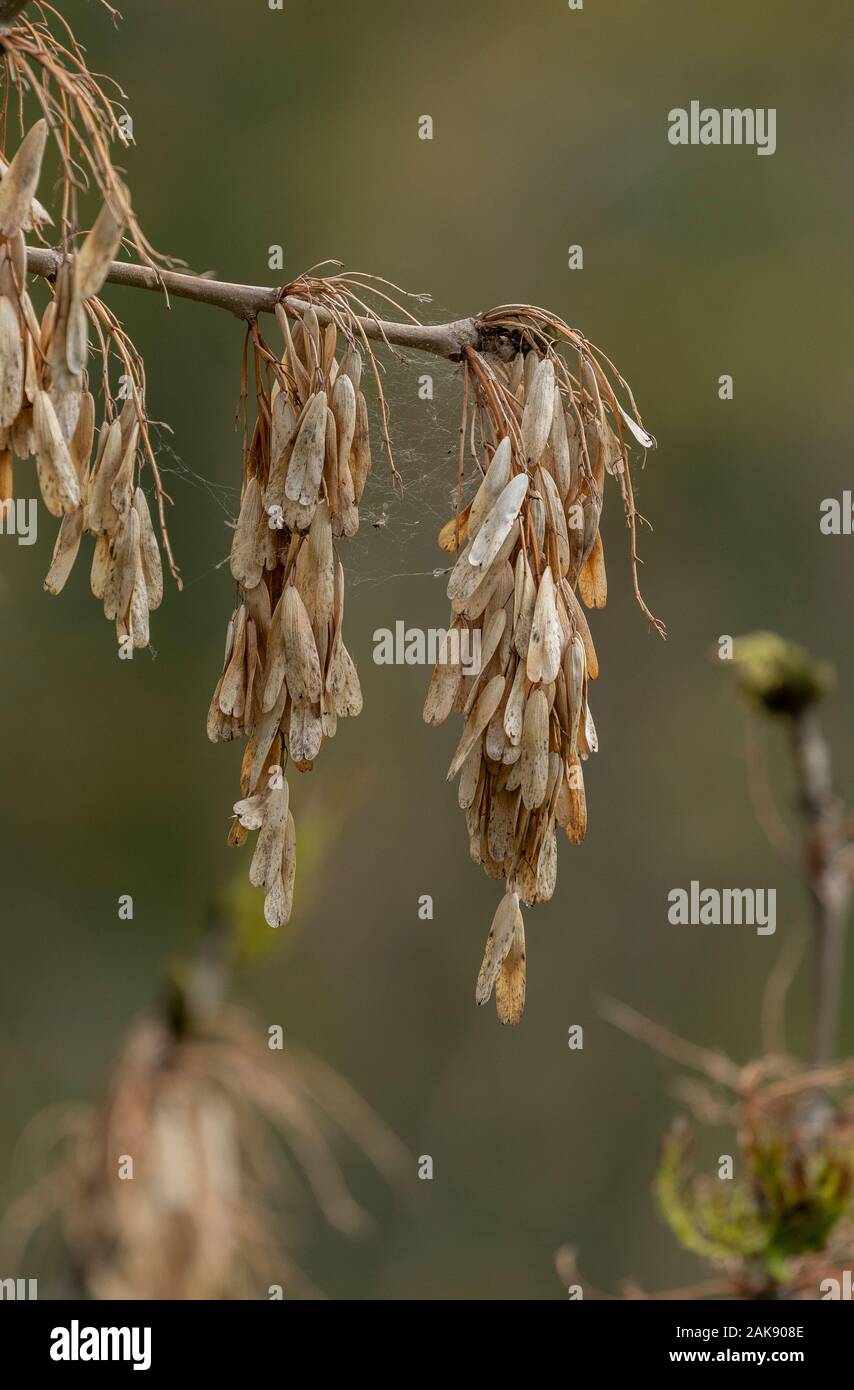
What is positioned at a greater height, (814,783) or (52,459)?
(52,459)

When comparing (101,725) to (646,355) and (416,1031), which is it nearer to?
(416,1031)

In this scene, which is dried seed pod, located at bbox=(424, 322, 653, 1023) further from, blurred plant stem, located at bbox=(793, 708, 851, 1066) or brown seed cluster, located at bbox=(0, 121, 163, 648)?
blurred plant stem, located at bbox=(793, 708, 851, 1066)

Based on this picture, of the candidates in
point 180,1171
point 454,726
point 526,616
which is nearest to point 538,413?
point 526,616

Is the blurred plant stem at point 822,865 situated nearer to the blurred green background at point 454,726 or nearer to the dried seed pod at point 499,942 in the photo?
the dried seed pod at point 499,942

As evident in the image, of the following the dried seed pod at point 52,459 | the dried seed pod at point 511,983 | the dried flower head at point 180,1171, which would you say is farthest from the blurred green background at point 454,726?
the dried seed pod at point 52,459

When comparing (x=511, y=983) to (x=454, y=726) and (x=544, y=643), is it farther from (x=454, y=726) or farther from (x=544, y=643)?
(x=454, y=726)
